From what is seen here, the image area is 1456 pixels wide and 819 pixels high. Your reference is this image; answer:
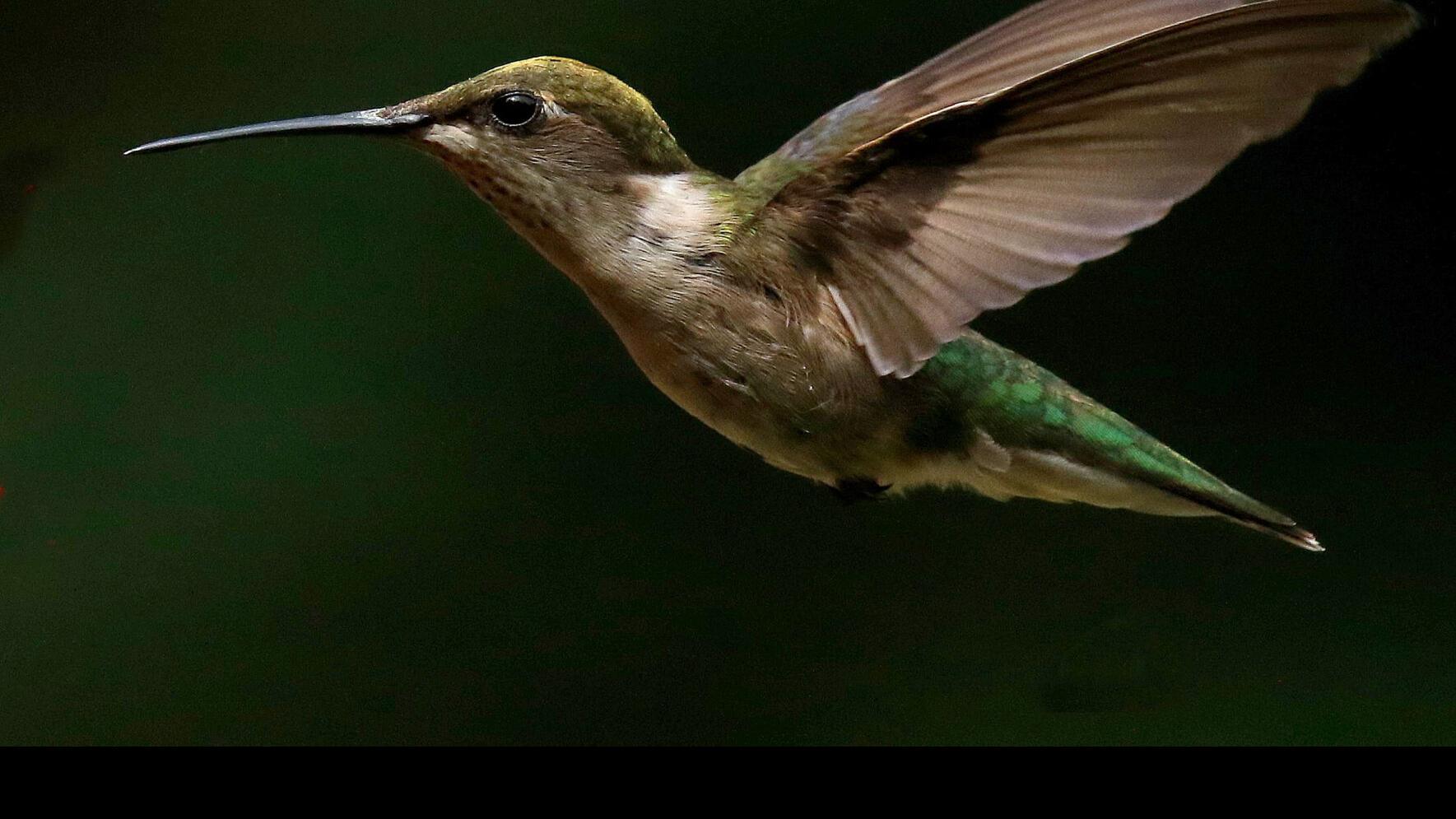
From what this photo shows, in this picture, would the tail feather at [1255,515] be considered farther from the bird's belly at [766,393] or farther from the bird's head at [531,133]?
the bird's head at [531,133]

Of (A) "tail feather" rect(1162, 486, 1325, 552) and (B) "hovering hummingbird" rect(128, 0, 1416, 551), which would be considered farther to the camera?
(A) "tail feather" rect(1162, 486, 1325, 552)

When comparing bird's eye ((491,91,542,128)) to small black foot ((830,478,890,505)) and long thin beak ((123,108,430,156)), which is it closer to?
long thin beak ((123,108,430,156))

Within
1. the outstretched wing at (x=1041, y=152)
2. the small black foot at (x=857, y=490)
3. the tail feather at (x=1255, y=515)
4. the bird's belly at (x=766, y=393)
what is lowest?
the tail feather at (x=1255, y=515)

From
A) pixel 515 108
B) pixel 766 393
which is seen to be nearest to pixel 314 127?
pixel 515 108

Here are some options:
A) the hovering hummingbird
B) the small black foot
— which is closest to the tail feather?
the hovering hummingbird

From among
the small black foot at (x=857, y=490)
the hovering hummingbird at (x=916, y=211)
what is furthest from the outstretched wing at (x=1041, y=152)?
the small black foot at (x=857, y=490)

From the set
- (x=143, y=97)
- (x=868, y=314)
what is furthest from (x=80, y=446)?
(x=868, y=314)

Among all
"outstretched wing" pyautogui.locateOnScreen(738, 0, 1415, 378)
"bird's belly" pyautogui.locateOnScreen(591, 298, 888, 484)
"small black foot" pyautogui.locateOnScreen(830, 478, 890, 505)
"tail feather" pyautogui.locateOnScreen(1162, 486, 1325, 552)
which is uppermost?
"outstretched wing" pyautogui.locateOnScreen(738, 0, 1415, 378)
